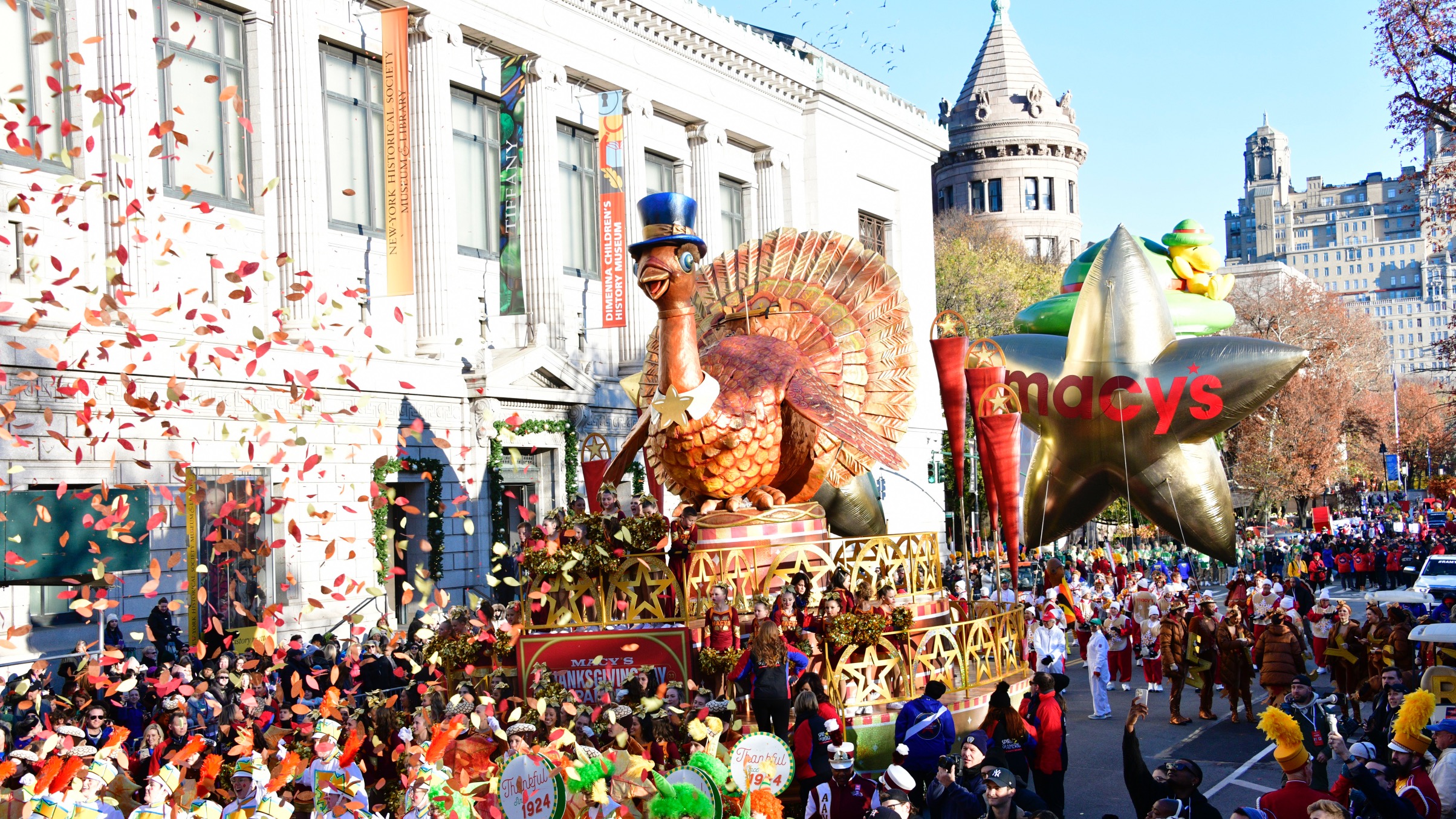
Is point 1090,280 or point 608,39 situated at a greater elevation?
point 608,39

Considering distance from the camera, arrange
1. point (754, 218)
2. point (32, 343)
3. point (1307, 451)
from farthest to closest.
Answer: point (1307, 451) → point (754, 218) → point (32, 343)

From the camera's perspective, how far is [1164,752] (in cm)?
1490

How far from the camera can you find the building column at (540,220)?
32281 millimetres

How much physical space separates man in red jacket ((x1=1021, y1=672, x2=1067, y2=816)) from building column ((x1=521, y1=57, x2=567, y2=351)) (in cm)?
2232

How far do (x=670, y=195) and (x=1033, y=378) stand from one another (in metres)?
13.6

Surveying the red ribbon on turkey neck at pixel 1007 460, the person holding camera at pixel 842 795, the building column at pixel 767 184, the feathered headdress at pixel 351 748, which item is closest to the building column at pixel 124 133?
the feathered headdress at pixel 351 748

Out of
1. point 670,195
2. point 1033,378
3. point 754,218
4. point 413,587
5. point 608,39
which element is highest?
point 608,39

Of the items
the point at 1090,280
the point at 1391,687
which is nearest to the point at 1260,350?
the point at 1090,280

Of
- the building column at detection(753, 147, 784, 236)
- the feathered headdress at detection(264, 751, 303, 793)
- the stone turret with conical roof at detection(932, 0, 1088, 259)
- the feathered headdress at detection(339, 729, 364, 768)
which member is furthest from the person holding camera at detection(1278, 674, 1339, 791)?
the stone turret with conical roof at detection(932, 0, 1088, 259)

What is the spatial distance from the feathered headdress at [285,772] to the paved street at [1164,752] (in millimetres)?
6973

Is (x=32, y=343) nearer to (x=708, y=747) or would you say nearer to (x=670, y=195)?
(x=670, y=195)

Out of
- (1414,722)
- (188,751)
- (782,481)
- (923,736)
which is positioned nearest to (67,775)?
(188,751)

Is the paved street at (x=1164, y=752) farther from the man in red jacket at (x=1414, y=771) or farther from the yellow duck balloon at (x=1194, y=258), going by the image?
the yellow duck balloon at (x=1194, y=258)

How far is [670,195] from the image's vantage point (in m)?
13.2
